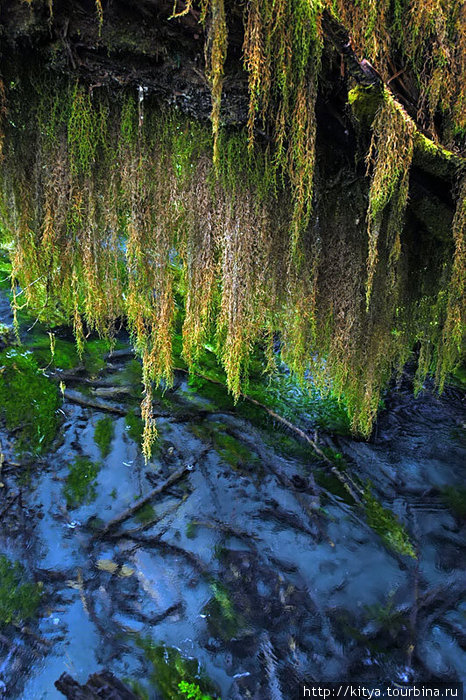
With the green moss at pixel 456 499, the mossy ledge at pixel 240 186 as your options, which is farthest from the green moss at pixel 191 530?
the green moss at pixel 456 499

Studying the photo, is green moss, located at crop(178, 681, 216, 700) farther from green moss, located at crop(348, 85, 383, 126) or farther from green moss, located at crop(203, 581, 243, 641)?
green moss, located at crop(348, 85, 383, 126)

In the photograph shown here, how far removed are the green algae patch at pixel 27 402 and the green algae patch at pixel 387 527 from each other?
10.8 feet

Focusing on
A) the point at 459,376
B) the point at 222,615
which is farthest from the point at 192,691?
the point at 459,376

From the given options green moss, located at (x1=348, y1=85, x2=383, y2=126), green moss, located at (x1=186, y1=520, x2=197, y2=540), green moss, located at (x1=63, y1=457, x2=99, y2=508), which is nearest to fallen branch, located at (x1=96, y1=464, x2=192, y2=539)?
green moss, located at (x1=63, y1=457, x2=99, y2=508)

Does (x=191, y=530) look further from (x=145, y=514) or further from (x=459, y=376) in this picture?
(x=459, y=376)

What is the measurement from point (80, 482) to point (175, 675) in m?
1.79

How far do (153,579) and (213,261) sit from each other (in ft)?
8.50

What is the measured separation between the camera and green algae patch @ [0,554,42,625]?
2965 millimetres

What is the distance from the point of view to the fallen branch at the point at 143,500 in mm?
3482

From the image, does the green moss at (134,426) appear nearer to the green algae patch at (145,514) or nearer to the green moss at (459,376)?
the green algae patch at (145,514)

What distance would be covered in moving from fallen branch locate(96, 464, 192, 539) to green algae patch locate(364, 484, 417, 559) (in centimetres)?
180

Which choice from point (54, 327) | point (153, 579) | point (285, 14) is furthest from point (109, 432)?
point (285, 14)

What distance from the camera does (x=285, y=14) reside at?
5.25 ft

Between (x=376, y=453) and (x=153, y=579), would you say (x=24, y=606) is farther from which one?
(x=376, y=453)
